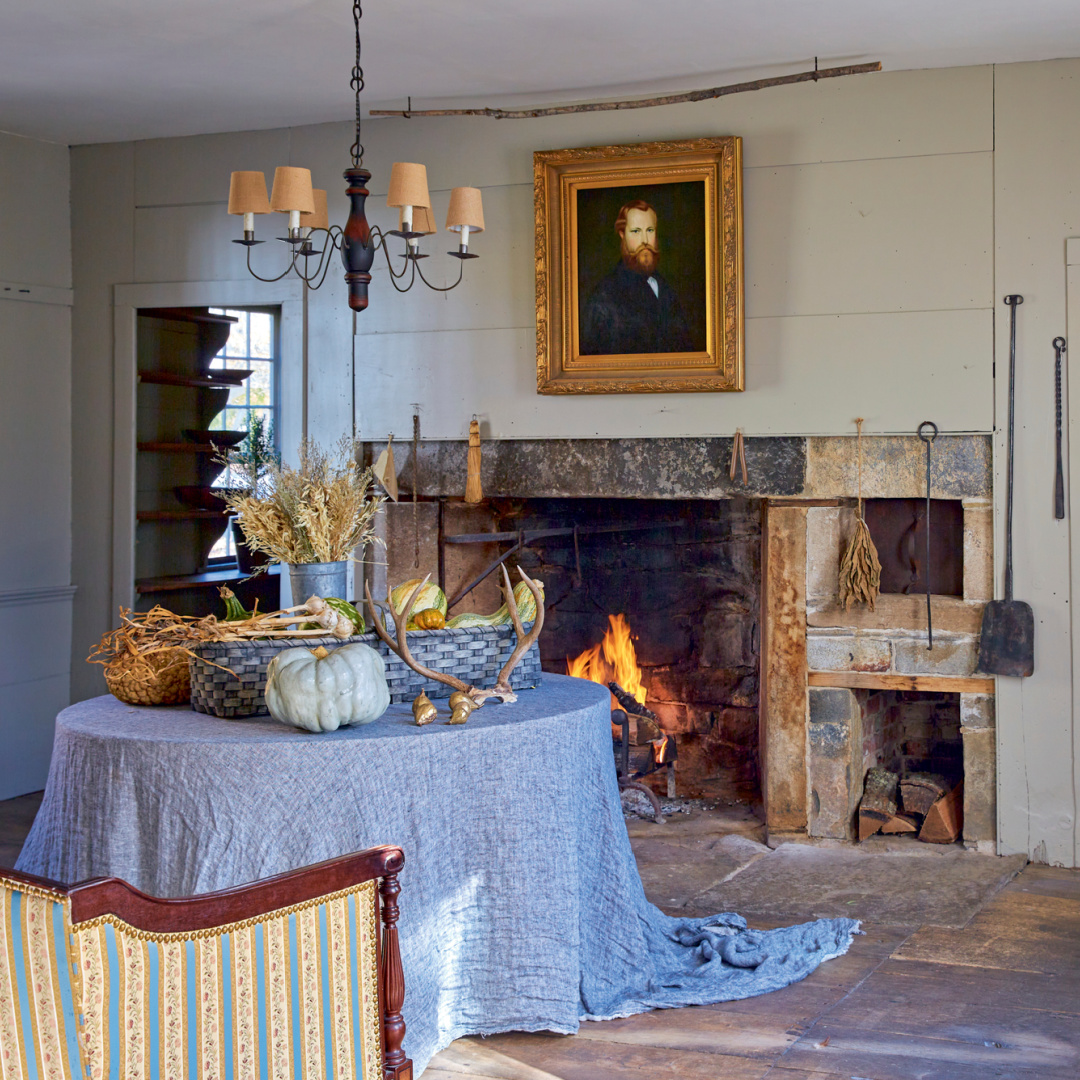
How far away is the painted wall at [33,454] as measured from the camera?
4988 mm

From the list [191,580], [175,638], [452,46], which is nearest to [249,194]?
[452,46]

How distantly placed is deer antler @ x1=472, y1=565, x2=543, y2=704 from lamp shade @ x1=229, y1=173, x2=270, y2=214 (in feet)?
4.36

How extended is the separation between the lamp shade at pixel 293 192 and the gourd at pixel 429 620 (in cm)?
109

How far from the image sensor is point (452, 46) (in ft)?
12.8

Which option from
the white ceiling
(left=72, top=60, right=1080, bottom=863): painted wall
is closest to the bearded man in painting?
(left=72, top=60, right=1080, bottom=863): painted wall

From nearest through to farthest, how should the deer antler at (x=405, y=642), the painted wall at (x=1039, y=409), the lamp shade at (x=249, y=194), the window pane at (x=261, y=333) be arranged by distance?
the deer antler at (x=405, y=642)
the lamp shade at (x=249, y=194)
the painted wall at (x=1039, y=409)
the window pane at (x=261, y=333)

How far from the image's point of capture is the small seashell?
8.46 feet

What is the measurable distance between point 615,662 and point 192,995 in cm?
364

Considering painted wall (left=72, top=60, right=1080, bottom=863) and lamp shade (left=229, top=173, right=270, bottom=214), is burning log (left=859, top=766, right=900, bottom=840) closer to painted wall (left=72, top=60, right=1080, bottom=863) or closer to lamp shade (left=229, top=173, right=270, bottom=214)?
painted wall (left=72, top=60, right=1080, bottom=863)

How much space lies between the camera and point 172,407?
5266 mm

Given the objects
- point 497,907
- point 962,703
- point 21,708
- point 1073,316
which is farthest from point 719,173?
point 21,708

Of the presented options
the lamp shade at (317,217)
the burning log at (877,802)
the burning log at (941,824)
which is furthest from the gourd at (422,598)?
the burning log at (941,824)

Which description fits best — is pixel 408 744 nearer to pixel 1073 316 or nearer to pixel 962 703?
pixel 962 703

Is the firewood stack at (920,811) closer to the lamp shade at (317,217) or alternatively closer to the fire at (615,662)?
the fire at (615,662)
